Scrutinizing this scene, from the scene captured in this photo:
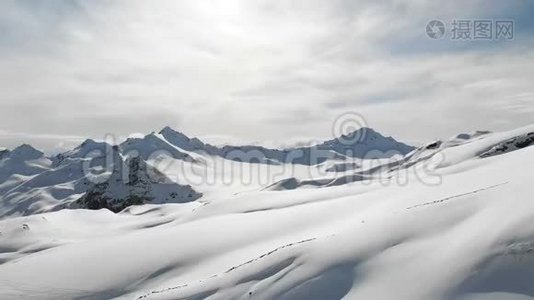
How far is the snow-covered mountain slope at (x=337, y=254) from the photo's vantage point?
1343 centimetres

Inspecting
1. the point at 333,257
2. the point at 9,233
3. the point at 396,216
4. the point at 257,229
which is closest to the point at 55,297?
the point at 257,229

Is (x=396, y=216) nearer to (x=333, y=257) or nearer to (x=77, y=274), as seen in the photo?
(x=333, y=257)

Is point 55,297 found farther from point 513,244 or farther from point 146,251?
point 513,244

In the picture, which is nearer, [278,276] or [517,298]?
[517,298]

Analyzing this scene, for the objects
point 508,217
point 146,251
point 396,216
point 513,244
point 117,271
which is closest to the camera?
point 513,244

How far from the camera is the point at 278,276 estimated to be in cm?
1725

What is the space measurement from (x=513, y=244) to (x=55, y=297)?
71.8 ft

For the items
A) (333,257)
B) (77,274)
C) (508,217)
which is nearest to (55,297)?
(77,274)

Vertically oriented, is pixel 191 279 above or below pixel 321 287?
below

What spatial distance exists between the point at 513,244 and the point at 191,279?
15451 millimetres

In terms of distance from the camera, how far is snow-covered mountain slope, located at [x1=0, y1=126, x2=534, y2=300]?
1343 centimetres

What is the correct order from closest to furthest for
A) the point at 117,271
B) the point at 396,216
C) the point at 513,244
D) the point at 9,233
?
1. the point at 513,244
2. the point at 396,216
3. the point at 117,271
4. the point at 9,233

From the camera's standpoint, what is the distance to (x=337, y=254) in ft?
57.1

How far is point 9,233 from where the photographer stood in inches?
2222
